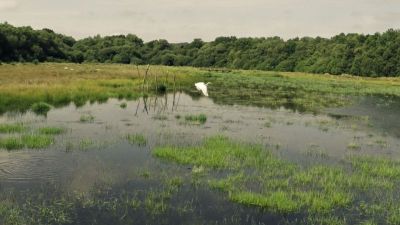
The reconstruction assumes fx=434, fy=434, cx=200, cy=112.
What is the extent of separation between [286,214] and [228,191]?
241 centimetres

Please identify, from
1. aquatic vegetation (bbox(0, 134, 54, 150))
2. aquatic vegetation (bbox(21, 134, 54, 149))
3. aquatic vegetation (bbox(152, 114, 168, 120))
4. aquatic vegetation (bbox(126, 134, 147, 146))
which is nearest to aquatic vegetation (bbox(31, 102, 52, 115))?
aquatic vegetation (bbox(152, 114, 168, 120))

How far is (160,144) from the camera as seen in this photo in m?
21.7

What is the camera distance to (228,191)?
14.9 metres

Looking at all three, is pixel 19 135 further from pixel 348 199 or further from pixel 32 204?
pixel 348 199

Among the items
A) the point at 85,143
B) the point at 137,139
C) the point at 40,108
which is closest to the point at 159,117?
the point at 137,139

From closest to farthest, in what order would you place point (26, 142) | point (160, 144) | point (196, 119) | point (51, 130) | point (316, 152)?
1. point (26, 142)
2. point (160, 144)
3. point (316, 152)
4. point (51, 130)
5. point (196, 119)

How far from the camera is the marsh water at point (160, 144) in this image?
13.5 meters

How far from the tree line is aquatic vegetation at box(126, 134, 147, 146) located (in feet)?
264

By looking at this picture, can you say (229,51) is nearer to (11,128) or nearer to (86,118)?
(86,118)

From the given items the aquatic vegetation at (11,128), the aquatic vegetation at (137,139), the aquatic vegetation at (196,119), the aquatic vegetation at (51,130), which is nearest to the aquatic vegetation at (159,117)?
the aquatic vegetation at (196,119)

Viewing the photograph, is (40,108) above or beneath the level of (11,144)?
above

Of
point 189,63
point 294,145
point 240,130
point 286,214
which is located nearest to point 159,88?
point 240,130

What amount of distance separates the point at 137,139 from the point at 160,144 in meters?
1.44

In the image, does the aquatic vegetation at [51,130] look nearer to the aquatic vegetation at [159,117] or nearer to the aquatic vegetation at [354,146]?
the aquatic vegetation at [159,117]
